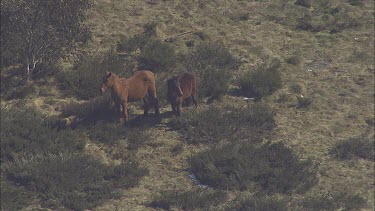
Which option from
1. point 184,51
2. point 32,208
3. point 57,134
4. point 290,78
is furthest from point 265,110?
point 32,208

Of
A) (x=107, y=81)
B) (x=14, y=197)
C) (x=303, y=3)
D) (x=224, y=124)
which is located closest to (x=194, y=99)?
(x=224, y=124)

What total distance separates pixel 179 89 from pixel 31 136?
4037mm

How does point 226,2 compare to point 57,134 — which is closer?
point 57,134

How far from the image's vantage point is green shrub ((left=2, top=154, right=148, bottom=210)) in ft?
44.2

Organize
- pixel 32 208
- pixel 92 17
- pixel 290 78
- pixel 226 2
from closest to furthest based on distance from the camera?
1. pixel 32 208
2. pixel 290 78
3. pixel 92 17
4. pixel 226 2

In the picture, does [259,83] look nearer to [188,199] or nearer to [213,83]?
[213,83]

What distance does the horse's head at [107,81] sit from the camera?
15.9 meters

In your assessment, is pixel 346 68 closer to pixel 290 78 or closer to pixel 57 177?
pixel 290 78

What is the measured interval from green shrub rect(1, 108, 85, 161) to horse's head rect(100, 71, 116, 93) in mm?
1361

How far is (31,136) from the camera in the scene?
1545 centimetres

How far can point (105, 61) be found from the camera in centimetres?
1978

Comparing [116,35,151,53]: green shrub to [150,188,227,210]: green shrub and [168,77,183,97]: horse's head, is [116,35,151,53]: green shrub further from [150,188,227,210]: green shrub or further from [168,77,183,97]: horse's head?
[150,188,227,210]: green shrub

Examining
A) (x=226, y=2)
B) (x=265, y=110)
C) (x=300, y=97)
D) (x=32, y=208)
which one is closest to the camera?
(x=32, y=208)

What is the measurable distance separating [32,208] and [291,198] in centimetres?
566
